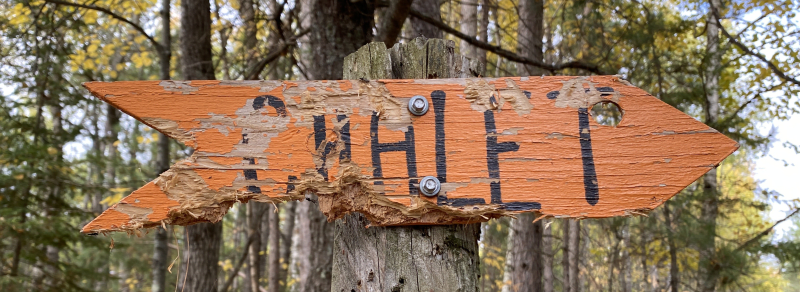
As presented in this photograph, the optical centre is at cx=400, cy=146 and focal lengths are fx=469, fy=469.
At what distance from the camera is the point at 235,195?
3.41 ft

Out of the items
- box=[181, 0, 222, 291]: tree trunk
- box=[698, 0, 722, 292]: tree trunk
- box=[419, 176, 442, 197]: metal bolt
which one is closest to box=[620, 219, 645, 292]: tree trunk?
box=[698, 0, 722, 292]: tree trunk

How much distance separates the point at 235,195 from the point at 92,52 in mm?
5867

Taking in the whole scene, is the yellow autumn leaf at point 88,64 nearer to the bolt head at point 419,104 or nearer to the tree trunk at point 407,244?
the tree trunk at point 407,244

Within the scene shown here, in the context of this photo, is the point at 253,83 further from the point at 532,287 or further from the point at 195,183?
the point at 532,287

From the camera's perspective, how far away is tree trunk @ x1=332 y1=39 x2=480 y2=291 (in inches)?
44.2

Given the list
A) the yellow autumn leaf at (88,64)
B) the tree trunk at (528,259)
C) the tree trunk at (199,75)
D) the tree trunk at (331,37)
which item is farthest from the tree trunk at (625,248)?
the yellow autumn leaf at (88,64)

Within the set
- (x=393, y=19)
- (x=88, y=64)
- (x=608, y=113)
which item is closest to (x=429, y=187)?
(x=393, y=19)

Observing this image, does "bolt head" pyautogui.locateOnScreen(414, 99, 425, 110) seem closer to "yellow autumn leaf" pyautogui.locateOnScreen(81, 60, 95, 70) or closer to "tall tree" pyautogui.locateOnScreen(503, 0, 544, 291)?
"tall tree" pyautogui.locateOnScreen(503, 0, 544, 291)

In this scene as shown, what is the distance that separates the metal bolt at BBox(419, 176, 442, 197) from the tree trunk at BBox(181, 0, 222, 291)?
3089 millimetres

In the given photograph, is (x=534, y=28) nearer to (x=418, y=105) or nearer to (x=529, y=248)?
(x=529, y=248)

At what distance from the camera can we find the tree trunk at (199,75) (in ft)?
12.3

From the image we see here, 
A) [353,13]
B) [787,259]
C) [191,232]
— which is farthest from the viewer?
[787,259]

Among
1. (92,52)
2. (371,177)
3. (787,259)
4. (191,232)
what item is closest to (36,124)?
(92,52)

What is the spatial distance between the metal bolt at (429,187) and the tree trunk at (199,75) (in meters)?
3.09
